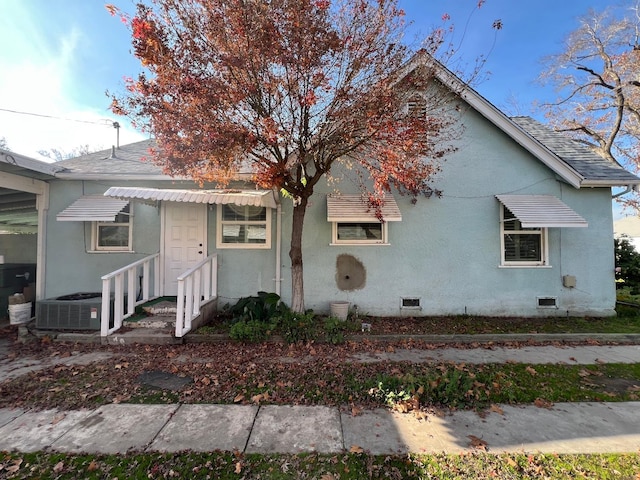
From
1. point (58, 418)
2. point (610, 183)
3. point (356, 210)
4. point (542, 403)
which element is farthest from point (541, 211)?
point (58, 418)

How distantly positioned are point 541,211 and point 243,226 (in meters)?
7.37

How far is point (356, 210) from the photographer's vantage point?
6.98 m

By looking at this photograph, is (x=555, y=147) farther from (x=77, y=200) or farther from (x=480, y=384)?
(x=77, y=200)

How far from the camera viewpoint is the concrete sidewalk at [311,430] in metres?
2.88

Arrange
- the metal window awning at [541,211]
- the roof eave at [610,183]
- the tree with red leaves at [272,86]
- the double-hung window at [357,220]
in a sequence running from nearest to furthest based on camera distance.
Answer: the tree with red leaves at [272,86]
the metal window awning at [541,211]
the double-hung window at [357,220]
the roof eave at [610,183]

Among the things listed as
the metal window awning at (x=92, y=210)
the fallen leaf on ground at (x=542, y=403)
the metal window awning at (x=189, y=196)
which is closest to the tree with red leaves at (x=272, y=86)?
the metal window awning at (x=189, y=196)

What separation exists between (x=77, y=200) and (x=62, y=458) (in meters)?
6.60

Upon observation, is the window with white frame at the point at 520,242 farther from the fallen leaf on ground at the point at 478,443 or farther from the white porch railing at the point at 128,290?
the white porch railing at the point at 128,290

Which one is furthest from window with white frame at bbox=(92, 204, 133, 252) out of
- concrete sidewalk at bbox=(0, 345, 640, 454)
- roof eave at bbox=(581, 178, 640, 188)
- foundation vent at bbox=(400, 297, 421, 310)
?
roof eave at bbox=(581, 178, 640, 188)

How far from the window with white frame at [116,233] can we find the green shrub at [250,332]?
4044 mm

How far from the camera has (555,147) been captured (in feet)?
27.7

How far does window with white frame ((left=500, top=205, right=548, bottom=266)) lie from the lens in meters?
7.59

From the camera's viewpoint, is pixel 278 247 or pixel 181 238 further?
pixel 181 238

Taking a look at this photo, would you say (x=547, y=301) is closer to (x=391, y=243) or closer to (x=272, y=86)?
(x=391, y=243)
